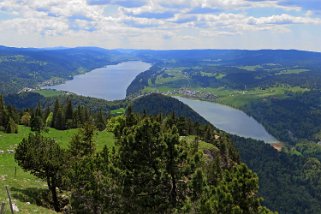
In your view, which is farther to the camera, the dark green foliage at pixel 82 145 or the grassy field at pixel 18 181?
the dark green foliage at pixel 82 145

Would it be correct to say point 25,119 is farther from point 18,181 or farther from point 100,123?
point 18,181

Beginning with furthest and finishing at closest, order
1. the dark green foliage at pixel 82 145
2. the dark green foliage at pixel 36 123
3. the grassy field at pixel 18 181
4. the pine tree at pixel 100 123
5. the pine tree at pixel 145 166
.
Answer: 1. the pine tree at pixel 100 123
2. the dark green foliage at pixel 36 123
3. the dark green foliage at pixel 82 145
4. the pine tree at pixel 145 166
5. the grassy field at pixel 18 181

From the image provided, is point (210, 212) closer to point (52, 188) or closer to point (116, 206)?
point (116, 206)

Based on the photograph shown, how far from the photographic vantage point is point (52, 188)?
40.8 m

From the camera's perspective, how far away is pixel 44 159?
39000 millimetres

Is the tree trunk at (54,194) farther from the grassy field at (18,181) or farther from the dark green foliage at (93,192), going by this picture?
the dark green foliage at (93,192)

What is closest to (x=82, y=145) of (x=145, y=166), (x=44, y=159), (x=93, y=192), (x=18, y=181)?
(x=18, y=181)

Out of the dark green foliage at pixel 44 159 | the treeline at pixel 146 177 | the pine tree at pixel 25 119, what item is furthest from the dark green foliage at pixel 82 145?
the pine tree at pixel 25 119

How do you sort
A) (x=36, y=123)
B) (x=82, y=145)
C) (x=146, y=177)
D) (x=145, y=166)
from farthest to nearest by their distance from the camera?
(x=36, y=123)
(x=82, y=145)
(x=145, y=166)
(x=146, y=177)

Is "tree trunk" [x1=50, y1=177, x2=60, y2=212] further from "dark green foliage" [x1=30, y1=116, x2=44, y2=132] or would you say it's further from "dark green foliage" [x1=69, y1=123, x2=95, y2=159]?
"dark green foliage" [x1=30, y1=116, x2=44, y2=132]

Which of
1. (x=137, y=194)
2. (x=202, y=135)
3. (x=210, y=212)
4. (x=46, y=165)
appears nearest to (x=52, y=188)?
(x=46, y=165)

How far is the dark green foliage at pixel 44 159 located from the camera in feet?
129

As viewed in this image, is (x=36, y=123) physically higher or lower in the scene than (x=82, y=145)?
lower

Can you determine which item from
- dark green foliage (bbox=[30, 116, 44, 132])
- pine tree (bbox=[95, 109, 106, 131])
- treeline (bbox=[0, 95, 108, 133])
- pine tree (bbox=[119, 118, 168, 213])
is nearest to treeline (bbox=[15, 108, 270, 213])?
pine tree (bbox=[119, 118, 168, 213])
